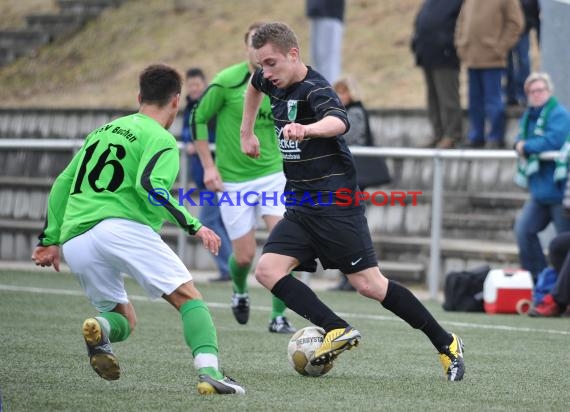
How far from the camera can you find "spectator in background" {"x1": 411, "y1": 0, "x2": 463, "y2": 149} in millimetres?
14352

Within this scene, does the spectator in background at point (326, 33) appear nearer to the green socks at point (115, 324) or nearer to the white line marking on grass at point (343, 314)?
the white line marking on grass at point (343, 314)

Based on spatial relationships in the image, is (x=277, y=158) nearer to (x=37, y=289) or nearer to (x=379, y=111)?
(x=37, y=289)

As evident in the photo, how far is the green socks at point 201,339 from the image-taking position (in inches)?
247

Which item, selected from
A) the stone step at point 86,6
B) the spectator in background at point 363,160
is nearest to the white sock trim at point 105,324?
the spectator in background at point 363,160

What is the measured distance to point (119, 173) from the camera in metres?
6.45

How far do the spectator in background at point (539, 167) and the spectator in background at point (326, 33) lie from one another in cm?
383

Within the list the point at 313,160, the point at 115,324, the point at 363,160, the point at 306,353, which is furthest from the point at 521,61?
the point at 115,324

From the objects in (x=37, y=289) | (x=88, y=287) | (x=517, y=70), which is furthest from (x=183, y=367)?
(x=517, y=70)

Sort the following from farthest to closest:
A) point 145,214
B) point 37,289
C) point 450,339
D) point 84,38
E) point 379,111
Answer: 1. point 84,38
2. point 379,111
3. point 37,289
4. point 450,339
5. point 145,214

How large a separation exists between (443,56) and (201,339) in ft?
28.2

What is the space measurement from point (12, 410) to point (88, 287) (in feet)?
3.30

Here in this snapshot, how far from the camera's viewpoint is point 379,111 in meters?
16.2

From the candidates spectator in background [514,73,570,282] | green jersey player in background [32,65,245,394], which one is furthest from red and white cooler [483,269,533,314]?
green jersey player in background [32,65,245,394]

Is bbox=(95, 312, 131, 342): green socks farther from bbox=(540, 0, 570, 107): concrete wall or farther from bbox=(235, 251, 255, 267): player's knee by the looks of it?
bbox=(540, 0, 570, 107): concrete wall
